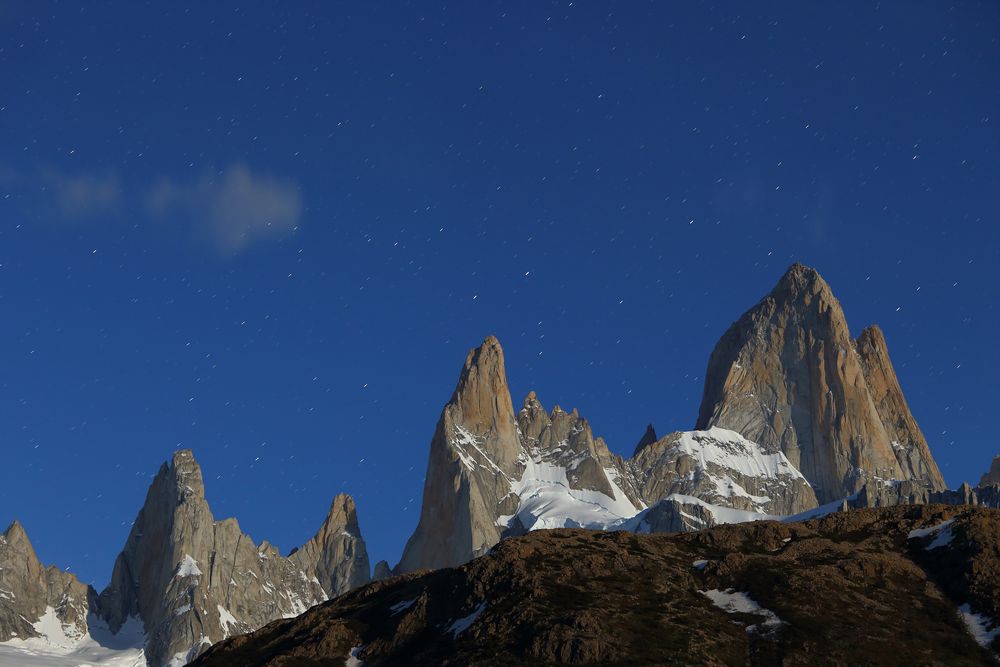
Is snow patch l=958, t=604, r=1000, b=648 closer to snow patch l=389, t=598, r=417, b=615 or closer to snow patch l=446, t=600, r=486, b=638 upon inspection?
snow patch l=446, t=600, r=486, b=638

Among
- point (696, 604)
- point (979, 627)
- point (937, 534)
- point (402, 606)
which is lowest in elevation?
point (979, 627)

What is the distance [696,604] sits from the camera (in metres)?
138

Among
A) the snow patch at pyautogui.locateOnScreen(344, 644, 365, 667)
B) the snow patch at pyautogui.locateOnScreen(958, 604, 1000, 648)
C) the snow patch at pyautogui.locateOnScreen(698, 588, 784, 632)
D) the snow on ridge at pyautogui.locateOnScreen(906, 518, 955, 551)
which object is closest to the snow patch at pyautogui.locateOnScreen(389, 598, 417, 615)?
the snow patch at pyautogui.locateOnScreen(344, 644, 365, 667)

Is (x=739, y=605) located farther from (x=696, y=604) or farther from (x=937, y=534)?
(x=937, y=534)

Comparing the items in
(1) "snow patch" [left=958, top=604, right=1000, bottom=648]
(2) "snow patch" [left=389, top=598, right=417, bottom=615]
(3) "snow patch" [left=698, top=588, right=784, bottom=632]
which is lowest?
(1) "snow patch" [left=958, top=604, right=1000, bottom=648]

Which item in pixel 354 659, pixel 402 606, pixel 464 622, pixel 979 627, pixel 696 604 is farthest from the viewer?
pixel 402 606

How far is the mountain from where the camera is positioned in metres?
125

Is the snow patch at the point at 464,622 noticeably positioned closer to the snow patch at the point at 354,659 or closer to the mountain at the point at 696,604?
the mountain at the point at 696,604

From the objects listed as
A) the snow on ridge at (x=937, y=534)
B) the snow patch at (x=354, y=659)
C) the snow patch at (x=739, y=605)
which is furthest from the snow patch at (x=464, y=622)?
the snow on ridge at (x=937, y=534)

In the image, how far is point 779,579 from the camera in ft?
468

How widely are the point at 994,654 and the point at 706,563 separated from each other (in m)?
36.3

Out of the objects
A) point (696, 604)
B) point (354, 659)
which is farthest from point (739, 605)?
point (354, 659)

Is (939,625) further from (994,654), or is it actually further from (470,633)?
(470,633)

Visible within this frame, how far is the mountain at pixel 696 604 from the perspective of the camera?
12462 centimetres
